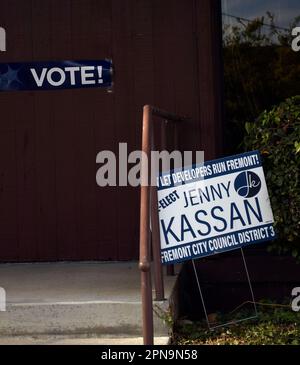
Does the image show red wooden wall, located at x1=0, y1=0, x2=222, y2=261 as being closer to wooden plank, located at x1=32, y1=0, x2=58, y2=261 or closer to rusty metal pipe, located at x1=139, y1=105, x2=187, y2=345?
wooden plank, located at x1=32, y1=0, x2=58, y2=261

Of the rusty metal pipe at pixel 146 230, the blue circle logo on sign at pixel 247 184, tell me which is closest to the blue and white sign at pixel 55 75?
the rusty metal pipe at pixel 146 230

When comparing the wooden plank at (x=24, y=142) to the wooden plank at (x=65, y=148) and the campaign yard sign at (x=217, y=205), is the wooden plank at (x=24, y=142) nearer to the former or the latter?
the wooden plank at (x=65, y=148)

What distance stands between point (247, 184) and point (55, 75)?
7.59ft

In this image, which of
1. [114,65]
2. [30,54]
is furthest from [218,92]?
[30,54]

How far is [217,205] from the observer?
16.1ft

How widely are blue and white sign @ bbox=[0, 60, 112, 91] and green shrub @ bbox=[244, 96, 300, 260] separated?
186cm

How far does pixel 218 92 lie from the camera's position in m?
6.36

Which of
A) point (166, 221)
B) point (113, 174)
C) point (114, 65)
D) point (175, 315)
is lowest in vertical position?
point (175, 315)

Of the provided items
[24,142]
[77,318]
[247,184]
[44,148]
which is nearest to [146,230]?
[247,184]

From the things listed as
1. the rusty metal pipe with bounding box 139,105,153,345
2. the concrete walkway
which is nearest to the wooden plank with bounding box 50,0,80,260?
the concrete walkway

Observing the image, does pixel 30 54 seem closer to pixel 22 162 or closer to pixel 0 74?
pixel 0 74

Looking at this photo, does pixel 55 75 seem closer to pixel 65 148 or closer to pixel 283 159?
pixel 65 148

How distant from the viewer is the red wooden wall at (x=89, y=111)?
634 cm

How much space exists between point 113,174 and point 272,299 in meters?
1.68
